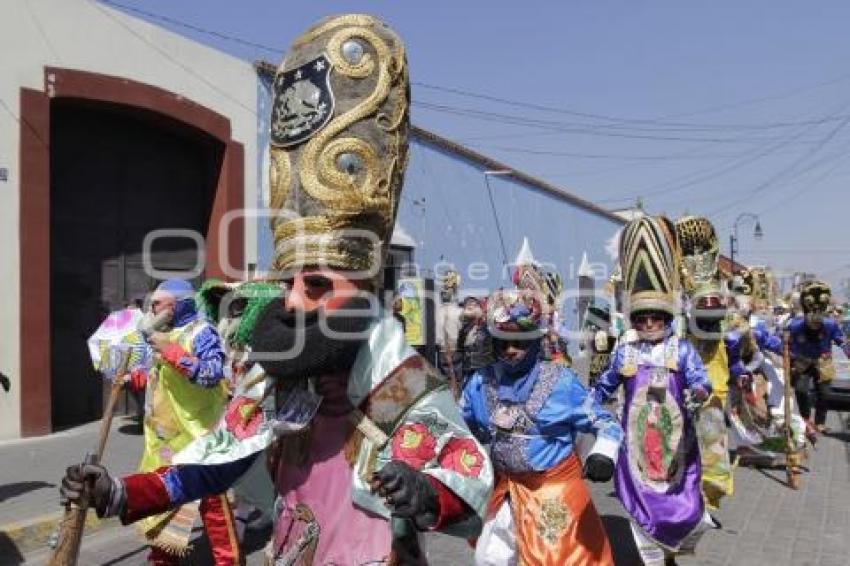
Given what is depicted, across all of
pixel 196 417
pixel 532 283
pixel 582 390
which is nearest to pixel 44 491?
pixel 196 417

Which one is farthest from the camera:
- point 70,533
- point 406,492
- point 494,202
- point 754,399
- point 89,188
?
point 494,202

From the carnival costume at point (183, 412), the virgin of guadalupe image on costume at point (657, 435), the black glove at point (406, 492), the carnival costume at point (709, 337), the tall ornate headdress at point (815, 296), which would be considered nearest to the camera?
the black glove at point (406, 492)

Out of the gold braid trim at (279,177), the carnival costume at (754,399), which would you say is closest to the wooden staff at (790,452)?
the carnival costume at (754,399)

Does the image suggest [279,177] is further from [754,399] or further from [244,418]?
[754,399]

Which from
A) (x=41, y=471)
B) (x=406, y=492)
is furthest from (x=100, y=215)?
(x=406, y=492)

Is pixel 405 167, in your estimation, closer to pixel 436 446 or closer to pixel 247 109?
pixel 436 446

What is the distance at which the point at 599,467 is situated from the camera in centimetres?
382

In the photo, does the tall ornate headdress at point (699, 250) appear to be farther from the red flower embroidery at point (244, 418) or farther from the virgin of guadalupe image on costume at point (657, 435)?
the red flower embroidery at point (244, 418)

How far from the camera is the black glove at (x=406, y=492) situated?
2.01 metres

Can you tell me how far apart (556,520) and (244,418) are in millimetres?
1935

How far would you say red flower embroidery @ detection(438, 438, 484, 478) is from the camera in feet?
7.55

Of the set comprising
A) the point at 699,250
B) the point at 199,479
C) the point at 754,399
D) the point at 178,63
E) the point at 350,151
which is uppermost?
the point at 178,63

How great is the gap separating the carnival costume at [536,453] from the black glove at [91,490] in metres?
2.04

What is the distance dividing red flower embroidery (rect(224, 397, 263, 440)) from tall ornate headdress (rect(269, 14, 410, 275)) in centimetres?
48
